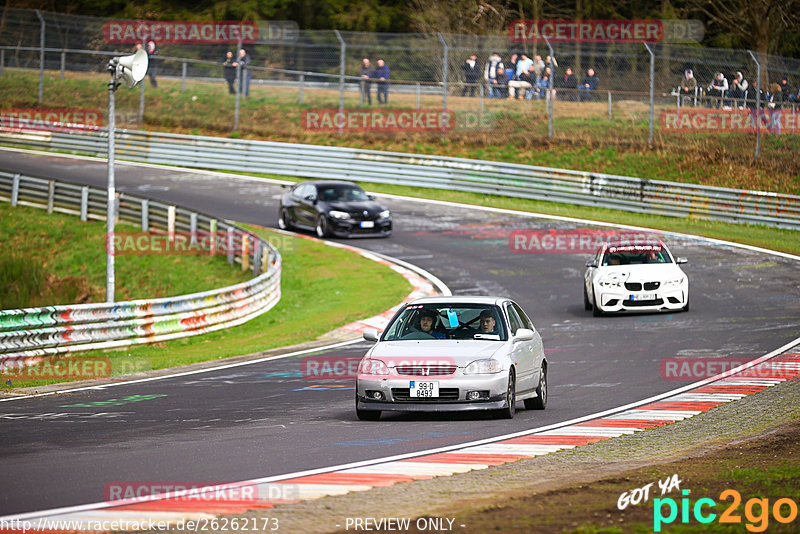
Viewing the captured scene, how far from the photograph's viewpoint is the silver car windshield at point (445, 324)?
12.7m

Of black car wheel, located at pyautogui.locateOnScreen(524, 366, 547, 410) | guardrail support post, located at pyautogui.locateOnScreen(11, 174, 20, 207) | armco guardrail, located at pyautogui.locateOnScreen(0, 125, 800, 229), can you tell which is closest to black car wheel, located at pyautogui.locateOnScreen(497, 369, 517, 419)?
black car wheel, located at pyautogui.locateOnScreen(524, 366, 547, 410)

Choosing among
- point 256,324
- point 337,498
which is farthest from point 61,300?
point 337,498

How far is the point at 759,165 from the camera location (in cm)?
3631

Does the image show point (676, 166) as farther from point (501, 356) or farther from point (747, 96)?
point (501, 356)

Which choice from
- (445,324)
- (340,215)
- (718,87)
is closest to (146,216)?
(340,215)

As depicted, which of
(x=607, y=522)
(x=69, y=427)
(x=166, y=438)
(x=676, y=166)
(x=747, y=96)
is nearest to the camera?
(x=607, y=522)

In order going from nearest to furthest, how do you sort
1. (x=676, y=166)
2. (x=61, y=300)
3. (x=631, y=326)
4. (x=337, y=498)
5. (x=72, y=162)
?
(x=337, y=498), (x=631, y=326), (x=61, y=300), (x=676, y=166), (x=72, y=162)

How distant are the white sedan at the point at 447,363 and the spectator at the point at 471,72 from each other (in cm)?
2787

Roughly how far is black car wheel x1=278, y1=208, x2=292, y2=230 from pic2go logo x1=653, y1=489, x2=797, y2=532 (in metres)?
26.4

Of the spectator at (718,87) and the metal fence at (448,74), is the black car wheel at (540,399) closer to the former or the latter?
the metal fence at (448,74)

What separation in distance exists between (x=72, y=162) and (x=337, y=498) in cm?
3790

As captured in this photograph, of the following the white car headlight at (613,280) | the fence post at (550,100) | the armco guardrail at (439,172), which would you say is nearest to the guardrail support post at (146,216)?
the armco guardrail at (439,172)

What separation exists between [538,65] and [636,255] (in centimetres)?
1780

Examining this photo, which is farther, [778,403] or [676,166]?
[676,166]
